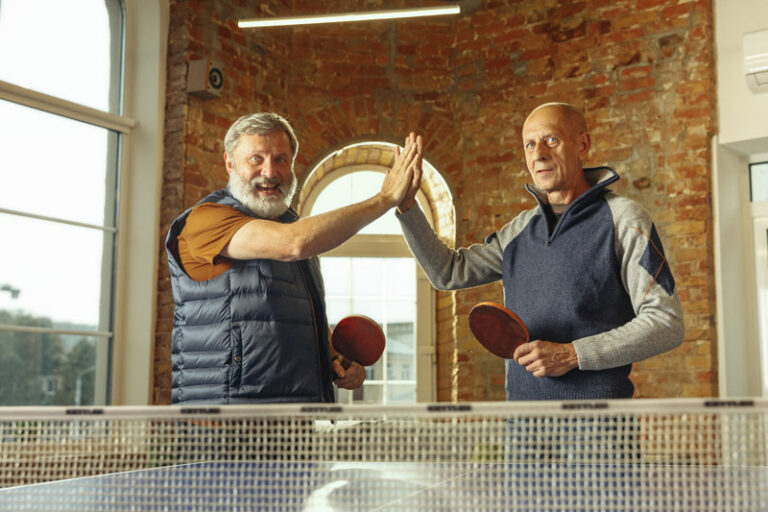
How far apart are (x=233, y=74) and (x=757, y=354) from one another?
3969 mm

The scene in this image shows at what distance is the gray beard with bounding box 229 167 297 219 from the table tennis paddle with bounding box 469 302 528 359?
28.7 inches

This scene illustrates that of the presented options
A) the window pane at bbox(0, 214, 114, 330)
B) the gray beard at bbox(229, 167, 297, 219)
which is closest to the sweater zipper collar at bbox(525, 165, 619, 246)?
the gray beard at bbox(229, 167, 297, 219)

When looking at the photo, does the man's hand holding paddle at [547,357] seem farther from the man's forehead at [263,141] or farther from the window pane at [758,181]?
the window pane at [758,181]

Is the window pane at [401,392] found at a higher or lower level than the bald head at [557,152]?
lower

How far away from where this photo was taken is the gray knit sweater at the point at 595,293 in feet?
6.45

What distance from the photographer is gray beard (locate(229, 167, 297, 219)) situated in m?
2.40

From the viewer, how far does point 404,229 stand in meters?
2.40

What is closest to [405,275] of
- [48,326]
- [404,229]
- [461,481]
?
[48,326]

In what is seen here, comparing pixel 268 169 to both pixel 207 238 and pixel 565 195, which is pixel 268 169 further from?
pixel 565 195

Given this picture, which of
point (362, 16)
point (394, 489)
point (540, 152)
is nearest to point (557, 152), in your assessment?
point (540, 152)

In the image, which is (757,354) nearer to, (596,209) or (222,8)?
(596,209)

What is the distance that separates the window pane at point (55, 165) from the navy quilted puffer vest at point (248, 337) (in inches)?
118

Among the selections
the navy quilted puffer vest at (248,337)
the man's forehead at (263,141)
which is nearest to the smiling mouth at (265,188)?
the man's forehead at (263,141)

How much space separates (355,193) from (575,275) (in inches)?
179
